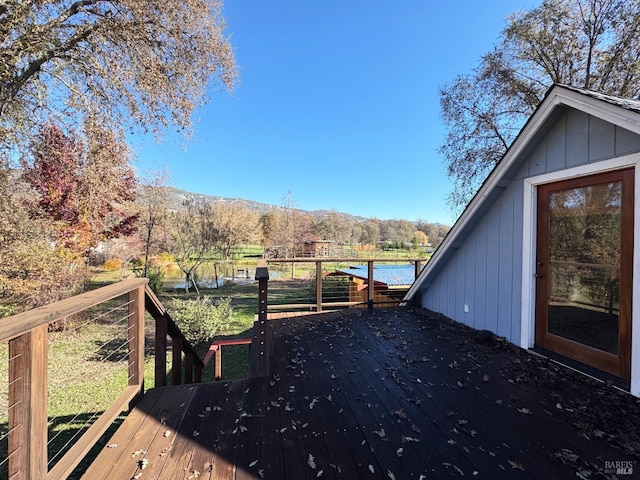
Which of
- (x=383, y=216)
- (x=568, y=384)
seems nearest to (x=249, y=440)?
(x=568, y=384)

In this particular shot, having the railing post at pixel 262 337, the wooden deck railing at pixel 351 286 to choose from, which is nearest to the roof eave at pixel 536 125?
the wooden deck railing at pixel 351 286

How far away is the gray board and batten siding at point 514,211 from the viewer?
260 cm

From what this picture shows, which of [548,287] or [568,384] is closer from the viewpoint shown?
[568,384]

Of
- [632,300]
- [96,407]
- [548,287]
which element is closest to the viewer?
[632,300]

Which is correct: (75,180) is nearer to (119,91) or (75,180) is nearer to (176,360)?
(119,91)

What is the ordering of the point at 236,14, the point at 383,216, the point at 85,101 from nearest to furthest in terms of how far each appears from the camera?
the point at 85,101 < the point at 236,14 < the point at 383,216

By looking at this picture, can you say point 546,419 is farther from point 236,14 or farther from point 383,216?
point 383,216

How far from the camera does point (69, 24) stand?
444cm

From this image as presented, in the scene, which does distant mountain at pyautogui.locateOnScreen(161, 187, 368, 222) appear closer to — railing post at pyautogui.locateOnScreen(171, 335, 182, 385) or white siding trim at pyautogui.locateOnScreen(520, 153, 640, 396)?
railing post at pyautogui.locateOnScreen(171, 335, 182, 385)

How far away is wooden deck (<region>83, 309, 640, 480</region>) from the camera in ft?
5.25

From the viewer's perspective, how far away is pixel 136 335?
2.25 m

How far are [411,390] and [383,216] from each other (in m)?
34.5

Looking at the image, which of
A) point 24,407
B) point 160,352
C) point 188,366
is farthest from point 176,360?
point 24,407

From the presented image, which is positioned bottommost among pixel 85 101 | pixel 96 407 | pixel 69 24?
pixel 96 407
